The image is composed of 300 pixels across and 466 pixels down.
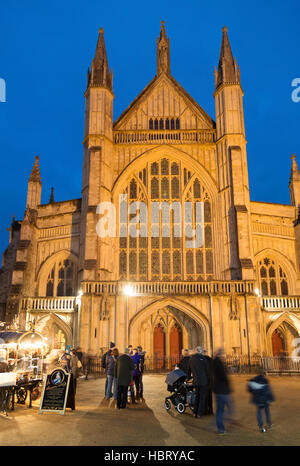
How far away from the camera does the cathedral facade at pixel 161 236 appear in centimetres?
2139

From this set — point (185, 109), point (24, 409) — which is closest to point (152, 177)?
point (185, 109)

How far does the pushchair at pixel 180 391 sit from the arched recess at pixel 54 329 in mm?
14175

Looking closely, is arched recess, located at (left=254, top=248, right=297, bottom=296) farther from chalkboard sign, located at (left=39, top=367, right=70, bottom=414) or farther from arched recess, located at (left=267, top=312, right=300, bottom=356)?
chalkboard sign, located at (left=39, top=367, right=70, bottom=414)

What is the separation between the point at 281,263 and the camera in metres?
26.2

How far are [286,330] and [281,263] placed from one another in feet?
14.5

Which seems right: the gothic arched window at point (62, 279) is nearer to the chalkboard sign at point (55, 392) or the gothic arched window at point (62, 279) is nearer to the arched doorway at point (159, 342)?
the arched doorway at point (159, 342)

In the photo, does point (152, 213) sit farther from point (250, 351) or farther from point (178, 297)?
point (250, 351)

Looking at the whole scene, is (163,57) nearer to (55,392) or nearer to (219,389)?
(55,392)

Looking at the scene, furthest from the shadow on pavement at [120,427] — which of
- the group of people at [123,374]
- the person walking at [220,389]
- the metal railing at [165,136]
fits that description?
the metal railing at [165,136]

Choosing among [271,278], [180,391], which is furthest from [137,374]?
[271,278]

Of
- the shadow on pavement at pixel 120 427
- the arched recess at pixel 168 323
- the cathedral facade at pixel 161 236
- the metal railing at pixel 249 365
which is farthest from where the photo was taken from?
the cathedral facade at pixel 161 236

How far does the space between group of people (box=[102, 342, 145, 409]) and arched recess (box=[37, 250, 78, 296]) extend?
1387 cm

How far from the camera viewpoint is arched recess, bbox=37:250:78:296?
85.0ft

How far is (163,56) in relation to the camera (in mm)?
30141
